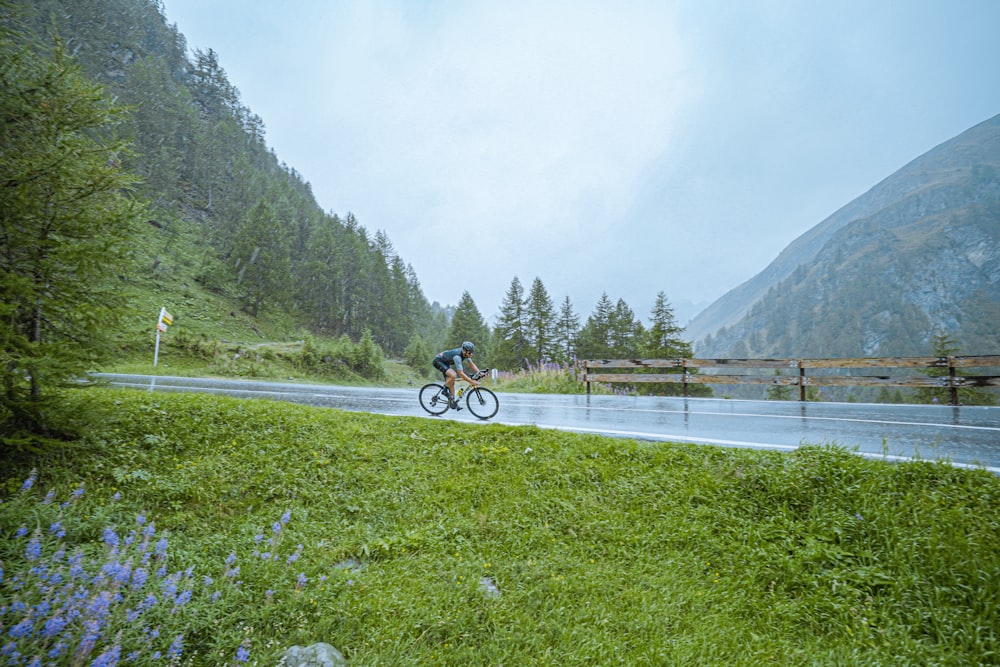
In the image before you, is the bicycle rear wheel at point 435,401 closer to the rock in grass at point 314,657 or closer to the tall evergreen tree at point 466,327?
the rock in grass at point 314,657

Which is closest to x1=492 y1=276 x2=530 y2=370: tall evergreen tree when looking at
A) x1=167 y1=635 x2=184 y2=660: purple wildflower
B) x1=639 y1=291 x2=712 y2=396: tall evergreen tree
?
x1=639 y1=291 x2=712 y2=396: tall evergreen tree

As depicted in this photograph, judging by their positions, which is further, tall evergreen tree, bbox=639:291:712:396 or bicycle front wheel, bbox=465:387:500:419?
tall evergreen tree, bbox=639:291:712:396

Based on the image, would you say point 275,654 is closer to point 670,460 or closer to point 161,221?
point 670,460

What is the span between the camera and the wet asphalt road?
5.84 meters

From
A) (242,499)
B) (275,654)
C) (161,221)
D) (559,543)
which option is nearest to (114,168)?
(242,499)

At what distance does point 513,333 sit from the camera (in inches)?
1560

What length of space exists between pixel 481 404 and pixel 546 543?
5.05 meters

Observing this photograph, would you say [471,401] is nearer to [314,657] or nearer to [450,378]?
[450,378]

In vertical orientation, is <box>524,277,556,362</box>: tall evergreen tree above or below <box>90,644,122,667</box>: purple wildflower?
above

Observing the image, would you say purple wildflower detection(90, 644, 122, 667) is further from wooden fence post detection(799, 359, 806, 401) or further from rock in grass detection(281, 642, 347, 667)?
wooden fence post detection(799, 359, 806, 401)

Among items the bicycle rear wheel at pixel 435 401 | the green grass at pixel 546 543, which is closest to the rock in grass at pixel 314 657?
the green grass at pixel 546 543

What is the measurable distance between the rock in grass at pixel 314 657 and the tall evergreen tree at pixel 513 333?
35.6m

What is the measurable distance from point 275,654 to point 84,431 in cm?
458

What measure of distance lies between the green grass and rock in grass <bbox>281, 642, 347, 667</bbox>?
0.10 m
